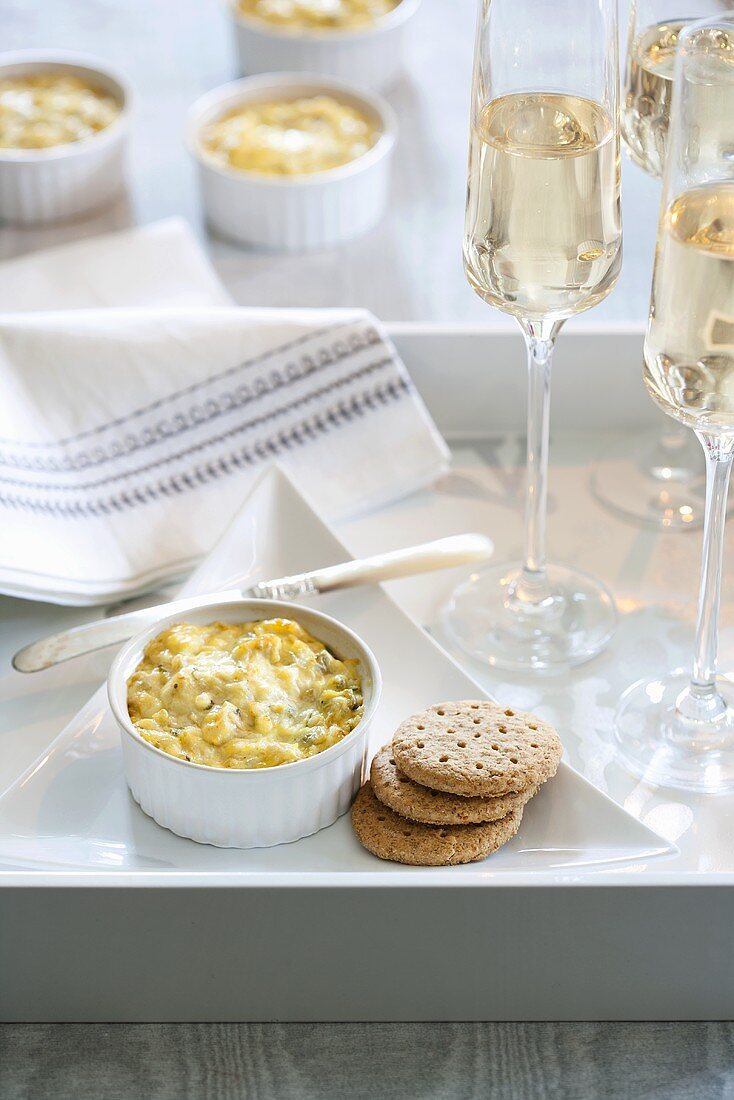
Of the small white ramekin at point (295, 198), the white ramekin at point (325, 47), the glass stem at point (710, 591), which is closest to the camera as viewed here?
the glass stem at point (710, 591)

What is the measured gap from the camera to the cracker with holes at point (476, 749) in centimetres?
81

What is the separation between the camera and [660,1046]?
0.80 m

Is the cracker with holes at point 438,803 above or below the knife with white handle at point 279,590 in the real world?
above

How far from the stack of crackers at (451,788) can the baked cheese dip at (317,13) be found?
1251 millimetres

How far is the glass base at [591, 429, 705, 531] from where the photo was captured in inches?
47.6

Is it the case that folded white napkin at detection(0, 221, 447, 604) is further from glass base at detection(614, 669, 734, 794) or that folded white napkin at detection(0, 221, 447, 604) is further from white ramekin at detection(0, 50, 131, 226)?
white ramekin at detection(0, 50, 131, 226)

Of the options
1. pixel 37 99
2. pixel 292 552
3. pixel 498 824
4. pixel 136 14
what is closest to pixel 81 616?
pixel 292 552

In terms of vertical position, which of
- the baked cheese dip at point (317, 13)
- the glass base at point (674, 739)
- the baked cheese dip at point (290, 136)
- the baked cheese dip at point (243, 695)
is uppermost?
the baked cheese dip at point (317, 13)

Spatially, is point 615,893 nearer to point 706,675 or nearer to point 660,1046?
point 660,1046

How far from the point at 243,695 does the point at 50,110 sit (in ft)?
3.49

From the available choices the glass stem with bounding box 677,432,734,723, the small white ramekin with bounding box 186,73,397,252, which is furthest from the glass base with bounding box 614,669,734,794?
the small white ramekin with bounding box 186,73,397,252

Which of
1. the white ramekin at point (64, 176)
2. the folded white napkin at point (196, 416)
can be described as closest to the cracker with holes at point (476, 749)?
the folded white napkin at point (196, 416)

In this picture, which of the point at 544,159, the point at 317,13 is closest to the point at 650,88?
the point at 544,159

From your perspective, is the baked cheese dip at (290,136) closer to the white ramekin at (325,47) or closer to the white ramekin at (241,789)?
the white ramekin at (325,47)
